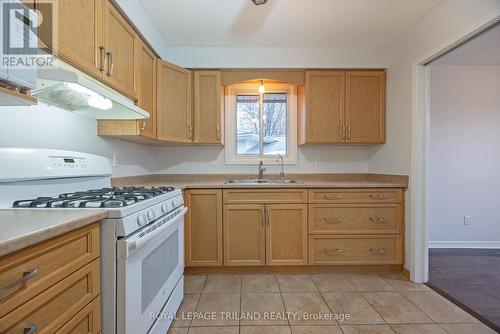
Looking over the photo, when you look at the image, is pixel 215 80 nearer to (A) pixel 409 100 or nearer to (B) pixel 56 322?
(A) pixel 409 100

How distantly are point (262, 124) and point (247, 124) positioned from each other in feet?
0.63

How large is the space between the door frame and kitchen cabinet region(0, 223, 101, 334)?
2533 millimetres

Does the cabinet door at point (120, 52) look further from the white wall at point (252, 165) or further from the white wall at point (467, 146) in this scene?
the white wall at point (467, 146)

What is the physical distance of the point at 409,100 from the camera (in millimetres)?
2393

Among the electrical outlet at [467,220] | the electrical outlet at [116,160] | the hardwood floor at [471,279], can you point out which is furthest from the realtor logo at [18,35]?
the electrical outlet at [467,220]

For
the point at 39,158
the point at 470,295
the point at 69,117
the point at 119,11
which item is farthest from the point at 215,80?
the point at 470,295

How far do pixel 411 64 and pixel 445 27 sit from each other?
0.42 metres

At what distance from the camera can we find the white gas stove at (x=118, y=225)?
3.50ft

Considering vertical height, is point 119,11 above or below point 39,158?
above

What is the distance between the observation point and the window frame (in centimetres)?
310

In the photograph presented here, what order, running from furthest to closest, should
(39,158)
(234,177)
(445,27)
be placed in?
(234,177) < (445,27) < (39,158)

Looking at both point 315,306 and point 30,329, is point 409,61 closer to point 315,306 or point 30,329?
point 315,306

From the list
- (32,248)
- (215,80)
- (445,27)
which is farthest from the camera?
(215,80)

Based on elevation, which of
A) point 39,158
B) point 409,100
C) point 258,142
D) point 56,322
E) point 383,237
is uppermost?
point 409,100
